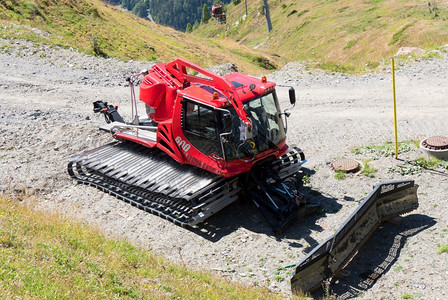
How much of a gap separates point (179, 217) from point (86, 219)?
2355 millimetres

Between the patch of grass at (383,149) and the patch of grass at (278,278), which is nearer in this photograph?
the patch of grass at (278,278)

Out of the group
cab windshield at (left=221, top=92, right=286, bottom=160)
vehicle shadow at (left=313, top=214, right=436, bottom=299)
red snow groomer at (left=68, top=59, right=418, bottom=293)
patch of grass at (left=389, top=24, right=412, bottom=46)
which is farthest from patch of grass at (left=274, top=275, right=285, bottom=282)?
patch of grass at (left=389, top=24, right=412, bottom=46)

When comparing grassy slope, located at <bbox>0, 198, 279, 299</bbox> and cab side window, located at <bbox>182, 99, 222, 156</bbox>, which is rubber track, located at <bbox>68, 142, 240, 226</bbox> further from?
grassy slope, located at <bbox>0, 198, 279, 299</bbox>

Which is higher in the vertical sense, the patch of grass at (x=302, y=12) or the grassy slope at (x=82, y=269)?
the grassy slope at (x=82, y=269)

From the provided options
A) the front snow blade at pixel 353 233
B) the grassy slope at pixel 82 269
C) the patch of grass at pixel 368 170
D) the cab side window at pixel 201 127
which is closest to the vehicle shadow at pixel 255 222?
the front snow blade at pixel 353 233

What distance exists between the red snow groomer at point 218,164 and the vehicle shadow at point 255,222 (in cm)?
22

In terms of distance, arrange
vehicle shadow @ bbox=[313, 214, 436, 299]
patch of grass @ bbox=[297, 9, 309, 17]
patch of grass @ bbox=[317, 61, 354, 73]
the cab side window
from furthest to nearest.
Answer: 1. patch of grass @ bbox=[297, 9, 309, 17]
2. patch of grass @ bbox=[317, 61, 354, 73]
3. the cab side window
4. vehicle shadow @ bbox=[313, 214, 436, 299]

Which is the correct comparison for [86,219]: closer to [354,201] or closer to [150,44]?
[354,201]

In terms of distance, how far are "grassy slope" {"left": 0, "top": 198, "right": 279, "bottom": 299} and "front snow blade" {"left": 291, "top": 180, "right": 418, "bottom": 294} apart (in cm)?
71

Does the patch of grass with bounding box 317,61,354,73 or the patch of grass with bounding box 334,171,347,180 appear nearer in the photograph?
the patch of grass with bounding box 334,171,347,180

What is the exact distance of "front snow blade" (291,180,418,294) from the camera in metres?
8.04

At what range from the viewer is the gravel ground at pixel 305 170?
29.1 ft

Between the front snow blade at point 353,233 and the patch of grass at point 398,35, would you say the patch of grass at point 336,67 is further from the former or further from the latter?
the patch of grass at point 398,35

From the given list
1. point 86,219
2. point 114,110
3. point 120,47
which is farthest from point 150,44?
point 86,219
